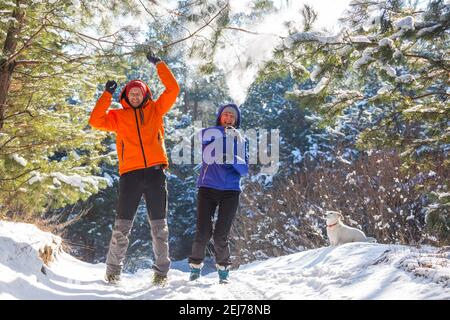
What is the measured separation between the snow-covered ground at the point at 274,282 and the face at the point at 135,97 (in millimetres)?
1621

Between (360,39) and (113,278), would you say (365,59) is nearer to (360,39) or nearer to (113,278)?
(360,39)

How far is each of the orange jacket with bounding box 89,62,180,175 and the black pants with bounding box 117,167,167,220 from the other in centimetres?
7

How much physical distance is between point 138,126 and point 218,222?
1.16 m

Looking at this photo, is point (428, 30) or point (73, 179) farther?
point (73, 179)

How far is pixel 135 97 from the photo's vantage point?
4246 millimetres

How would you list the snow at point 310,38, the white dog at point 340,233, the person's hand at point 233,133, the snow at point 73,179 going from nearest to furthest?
the snow at point 310,38 < the person's hand at point 233,133 < the snow at point 73,179 < the white dog at point 340,233

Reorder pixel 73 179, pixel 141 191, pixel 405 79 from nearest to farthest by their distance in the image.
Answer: pixel 141 191, pixel 405 79, pixel 73 179

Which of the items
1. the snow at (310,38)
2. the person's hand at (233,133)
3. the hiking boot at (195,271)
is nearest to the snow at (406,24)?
the snow at (310,38)

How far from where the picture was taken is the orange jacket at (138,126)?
13.4ft

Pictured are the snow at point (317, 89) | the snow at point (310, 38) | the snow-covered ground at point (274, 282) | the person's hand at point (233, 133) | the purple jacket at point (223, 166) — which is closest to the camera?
the snow-covered ground at point (274, 282)

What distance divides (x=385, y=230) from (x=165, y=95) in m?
7.51

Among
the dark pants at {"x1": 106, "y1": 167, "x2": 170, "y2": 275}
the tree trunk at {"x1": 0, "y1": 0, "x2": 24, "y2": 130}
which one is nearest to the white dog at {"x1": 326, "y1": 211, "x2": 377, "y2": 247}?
the dark pants at {"x1": 106, "y1": 167, "x2": 170, "y2": 275}

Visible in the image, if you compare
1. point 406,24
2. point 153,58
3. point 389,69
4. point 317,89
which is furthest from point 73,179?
point 406,24

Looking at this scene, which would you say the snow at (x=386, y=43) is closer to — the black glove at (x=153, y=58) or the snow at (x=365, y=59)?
the snow at (x=365, y=59)
